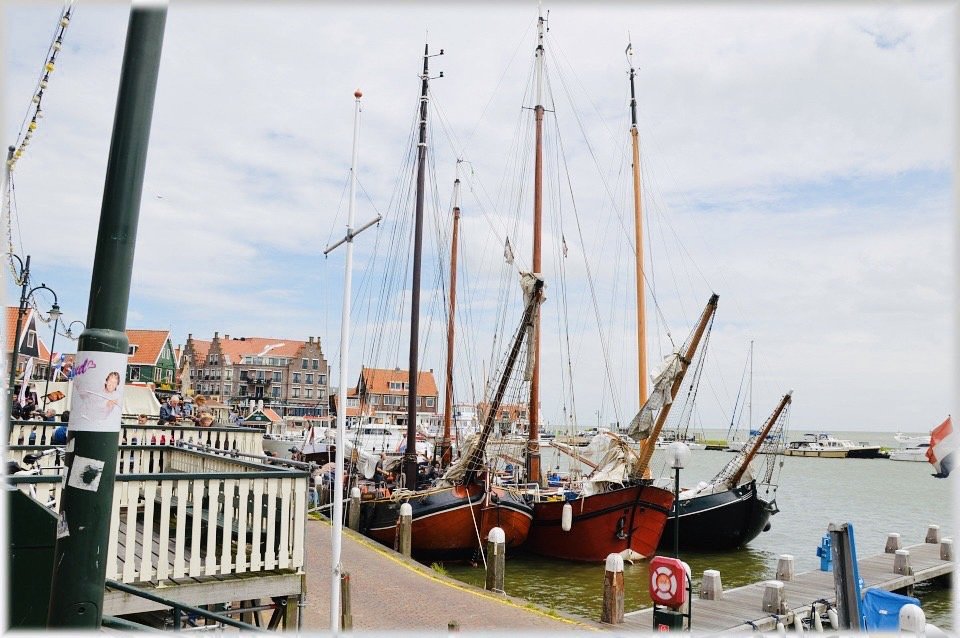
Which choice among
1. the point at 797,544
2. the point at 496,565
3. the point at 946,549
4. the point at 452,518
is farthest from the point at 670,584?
the point at 797,544

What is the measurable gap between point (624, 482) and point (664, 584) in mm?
12610

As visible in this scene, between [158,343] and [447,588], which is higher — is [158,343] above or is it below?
above

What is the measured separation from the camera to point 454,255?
3722 cm

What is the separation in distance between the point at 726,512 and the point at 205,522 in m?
23.2

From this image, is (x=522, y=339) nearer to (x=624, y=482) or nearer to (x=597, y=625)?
(x=624, y=482)

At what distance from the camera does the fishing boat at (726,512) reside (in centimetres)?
2683

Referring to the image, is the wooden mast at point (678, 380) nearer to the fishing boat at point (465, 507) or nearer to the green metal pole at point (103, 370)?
the fishing boat at point (465, 507)

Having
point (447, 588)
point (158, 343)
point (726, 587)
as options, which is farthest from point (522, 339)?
point (158, 343)

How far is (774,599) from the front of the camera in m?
14.8

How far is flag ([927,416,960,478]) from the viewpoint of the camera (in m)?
8.73

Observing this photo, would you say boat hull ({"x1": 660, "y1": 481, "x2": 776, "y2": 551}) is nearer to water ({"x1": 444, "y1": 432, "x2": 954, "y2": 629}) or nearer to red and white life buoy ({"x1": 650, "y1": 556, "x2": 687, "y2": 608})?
water ({"x1": 444, "y1": 432, "x2": 954, "y2": 629})

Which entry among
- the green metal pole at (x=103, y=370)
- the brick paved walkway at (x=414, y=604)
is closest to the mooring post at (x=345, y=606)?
the brick paved walkway at (x=414, y=604)

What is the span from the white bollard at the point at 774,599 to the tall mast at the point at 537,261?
9.51 metres

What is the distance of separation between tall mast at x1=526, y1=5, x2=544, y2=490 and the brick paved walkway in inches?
342
